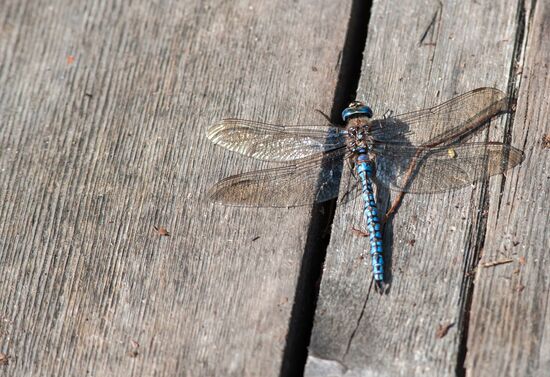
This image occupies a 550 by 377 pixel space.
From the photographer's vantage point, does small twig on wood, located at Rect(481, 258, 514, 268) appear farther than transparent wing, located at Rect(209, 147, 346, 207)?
No

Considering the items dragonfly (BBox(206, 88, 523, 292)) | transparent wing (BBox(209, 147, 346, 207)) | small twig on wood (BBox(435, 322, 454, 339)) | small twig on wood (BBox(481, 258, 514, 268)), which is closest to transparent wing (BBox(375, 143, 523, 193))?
dragonfly (BBox(206, 88, 523, 292))

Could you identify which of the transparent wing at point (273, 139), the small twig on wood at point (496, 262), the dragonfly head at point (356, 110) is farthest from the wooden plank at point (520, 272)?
the transparent wing at point (273, 139)

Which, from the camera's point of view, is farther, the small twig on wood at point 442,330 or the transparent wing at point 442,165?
the transparent wing at point 442,165

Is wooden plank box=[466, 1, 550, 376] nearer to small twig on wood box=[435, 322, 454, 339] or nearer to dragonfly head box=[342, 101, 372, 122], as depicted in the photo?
small twig on wood box=[435, 322, 454, 339]

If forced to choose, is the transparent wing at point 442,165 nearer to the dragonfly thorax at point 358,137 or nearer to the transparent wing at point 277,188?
the dragonfly thorax at point 358,137

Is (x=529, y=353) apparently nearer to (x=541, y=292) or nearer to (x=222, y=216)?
(x=541, y=292)

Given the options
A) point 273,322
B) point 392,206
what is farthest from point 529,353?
point 273,322
